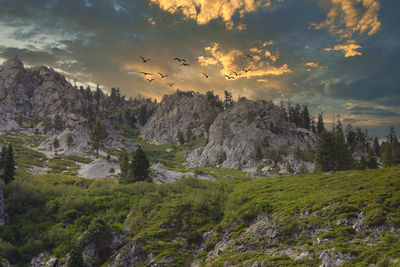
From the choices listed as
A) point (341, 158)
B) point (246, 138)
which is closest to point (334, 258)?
point (341, 158)

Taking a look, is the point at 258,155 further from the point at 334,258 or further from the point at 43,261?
the point at 334,258

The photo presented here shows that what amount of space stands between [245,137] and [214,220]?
127631mm

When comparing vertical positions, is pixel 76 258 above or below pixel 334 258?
below

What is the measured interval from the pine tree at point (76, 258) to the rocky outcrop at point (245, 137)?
11519 centimetres

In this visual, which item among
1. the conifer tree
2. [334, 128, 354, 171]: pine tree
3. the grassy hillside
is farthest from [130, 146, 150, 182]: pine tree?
the conifer tree

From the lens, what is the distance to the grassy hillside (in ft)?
71.7

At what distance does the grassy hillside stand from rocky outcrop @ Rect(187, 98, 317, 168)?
100997mm

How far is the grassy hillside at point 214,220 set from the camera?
2184cm

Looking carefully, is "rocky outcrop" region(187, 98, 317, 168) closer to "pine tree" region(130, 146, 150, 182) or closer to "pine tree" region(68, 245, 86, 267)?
"pine tree" region(130, 146, 150, 182)

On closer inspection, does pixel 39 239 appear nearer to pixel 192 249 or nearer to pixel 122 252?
pixel 122 252

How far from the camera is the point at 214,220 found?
35594 millimetres

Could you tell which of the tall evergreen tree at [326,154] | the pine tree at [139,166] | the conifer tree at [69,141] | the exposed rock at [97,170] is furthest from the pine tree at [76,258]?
the conifer tree at [69,141]

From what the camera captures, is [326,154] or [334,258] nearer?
[334,258]

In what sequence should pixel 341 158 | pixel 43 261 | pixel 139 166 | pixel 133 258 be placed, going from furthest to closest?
pixel 341 158 → pixel 139 166 → pixel 43 261 → pixel 133 258
